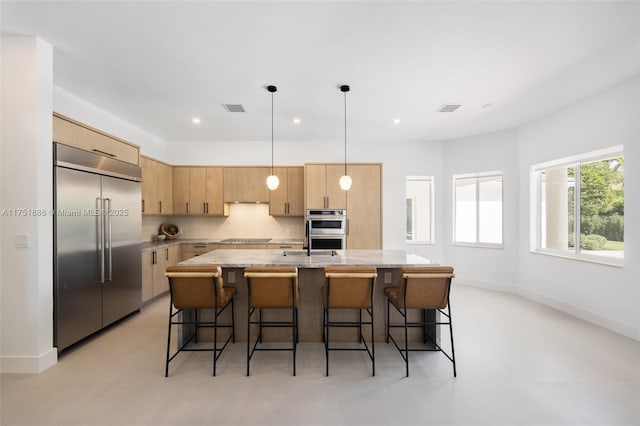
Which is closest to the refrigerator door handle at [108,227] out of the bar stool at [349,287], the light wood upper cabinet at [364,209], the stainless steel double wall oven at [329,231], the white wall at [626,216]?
the bar stool at [349,287]

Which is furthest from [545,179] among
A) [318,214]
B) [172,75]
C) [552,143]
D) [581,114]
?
[172,75]

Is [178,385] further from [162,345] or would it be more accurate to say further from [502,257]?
[502,257]

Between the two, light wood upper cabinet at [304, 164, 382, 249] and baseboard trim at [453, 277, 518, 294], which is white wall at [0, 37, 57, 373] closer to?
light wood upper cabinet at [304, 164, 382, 249]

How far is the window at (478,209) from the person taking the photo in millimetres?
5230

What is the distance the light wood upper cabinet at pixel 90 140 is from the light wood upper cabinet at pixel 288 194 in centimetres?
233

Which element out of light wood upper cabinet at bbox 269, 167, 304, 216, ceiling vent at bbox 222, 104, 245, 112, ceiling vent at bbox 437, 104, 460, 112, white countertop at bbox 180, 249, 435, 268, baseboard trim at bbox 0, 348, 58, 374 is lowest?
baseboard trim at bbox 0, 348, 58, 374

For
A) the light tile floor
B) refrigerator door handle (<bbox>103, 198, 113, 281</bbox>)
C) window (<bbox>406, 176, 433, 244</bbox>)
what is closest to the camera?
the light tile floor

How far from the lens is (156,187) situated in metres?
4.89

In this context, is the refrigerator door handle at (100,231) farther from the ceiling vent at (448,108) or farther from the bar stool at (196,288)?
the ceiling vent at (448,108)

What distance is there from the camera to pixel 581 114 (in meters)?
3.74

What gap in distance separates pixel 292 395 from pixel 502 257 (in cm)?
467

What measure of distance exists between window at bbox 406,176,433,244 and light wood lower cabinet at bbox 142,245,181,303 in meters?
4.64

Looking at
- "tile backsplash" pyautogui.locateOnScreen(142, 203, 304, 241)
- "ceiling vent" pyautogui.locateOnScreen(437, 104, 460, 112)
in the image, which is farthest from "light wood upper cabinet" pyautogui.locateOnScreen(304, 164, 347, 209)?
"ceiling vent" pyautogui.locateOnScreen(437, 104, 460, 112)

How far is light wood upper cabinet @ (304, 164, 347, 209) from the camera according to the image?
17.0 feet
